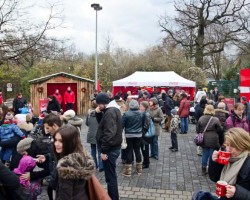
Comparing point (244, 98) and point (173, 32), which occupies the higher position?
point (173, 32)

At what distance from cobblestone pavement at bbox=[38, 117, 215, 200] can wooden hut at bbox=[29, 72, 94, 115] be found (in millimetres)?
11093

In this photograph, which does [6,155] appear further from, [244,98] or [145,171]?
[244,98]

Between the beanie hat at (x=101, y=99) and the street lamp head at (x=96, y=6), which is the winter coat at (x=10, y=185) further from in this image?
the street lamp head at (x=96, y=6)

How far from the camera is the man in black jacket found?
5250 mm

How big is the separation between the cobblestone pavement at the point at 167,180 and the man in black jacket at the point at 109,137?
0.68 m

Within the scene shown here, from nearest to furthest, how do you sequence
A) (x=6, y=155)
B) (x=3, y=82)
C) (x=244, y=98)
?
(x=6, y=155) → (x=244, y=98) → (x=3, y=82)

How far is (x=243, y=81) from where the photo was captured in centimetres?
1034

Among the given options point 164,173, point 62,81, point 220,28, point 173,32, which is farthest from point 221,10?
point 164,173

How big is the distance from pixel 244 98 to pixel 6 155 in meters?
7.54

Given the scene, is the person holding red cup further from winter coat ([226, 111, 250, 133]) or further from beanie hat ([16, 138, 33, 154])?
winter coat ([226, 111, 250, 133])

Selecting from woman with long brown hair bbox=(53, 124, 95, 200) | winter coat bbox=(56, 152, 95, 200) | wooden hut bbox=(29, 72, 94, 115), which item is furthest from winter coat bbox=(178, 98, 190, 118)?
winter coat bbox=(56, 152, 95, 200)

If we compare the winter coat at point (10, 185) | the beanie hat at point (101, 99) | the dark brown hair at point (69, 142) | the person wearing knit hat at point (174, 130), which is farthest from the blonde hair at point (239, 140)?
the person wearing knit hat at point (174, 130)

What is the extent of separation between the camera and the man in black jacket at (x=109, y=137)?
5250mm

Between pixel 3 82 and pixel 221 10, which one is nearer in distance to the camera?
pixel 3 82
